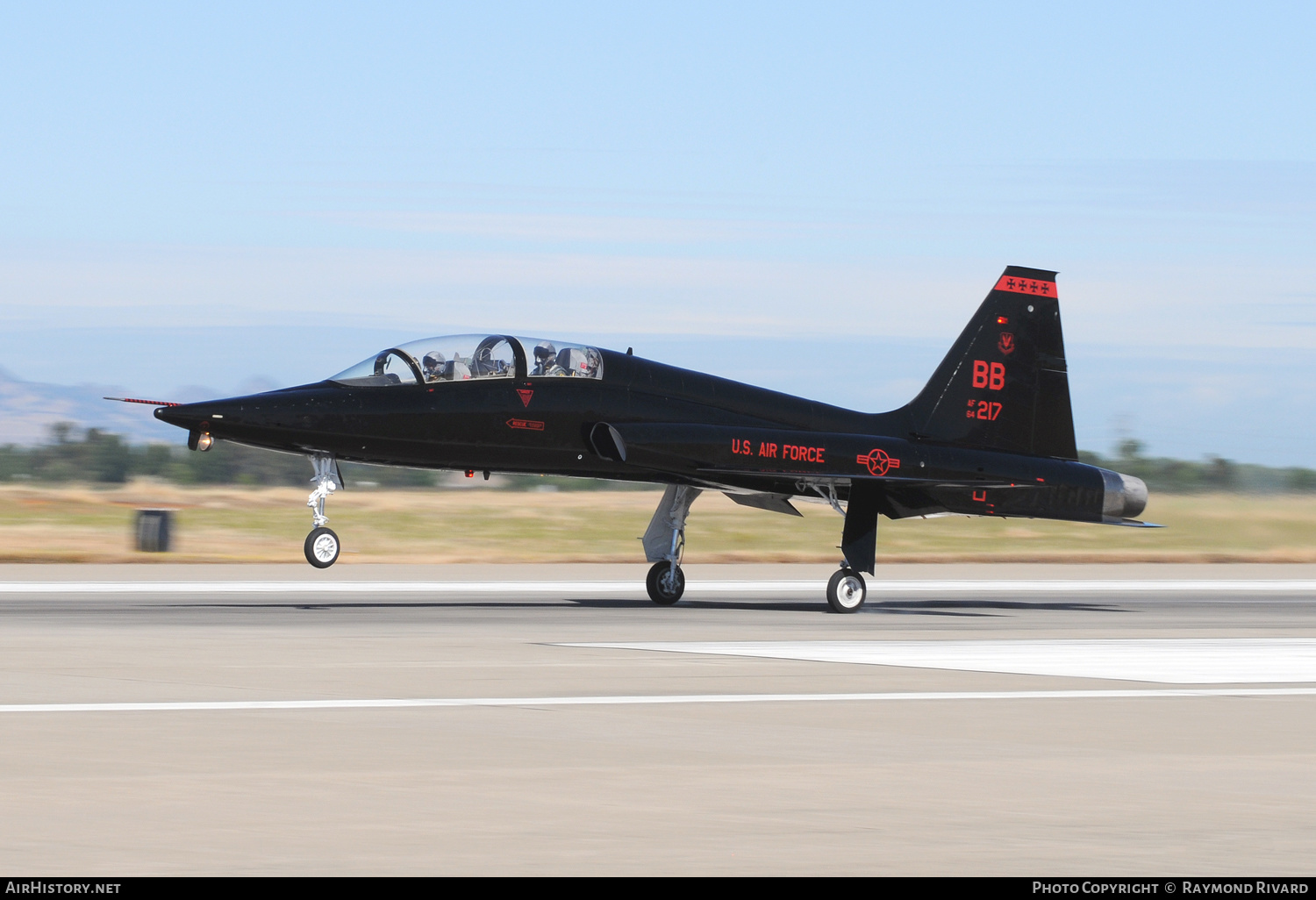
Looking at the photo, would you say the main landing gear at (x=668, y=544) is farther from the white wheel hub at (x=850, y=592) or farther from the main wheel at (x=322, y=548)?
the main wheel at (x=322, y=548)

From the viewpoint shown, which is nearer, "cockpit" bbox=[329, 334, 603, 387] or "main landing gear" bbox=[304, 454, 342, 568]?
"main landing gear" bbox=[304, 454, 342, 568]

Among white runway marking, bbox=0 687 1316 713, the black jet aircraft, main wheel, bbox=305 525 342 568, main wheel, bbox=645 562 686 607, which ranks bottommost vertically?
main wheel, bbox=645 562 686 607

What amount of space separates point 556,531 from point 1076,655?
1201 inches

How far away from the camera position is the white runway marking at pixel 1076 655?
15391 millimetres

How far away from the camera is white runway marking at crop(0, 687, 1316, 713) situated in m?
11.5

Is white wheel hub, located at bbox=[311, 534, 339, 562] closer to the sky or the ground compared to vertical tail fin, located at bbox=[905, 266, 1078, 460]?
closer to the ground

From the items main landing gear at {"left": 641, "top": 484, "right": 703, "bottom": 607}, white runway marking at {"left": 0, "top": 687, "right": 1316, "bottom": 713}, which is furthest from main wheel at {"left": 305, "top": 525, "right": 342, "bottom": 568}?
white runway marking at {"left": 0, "top": 687, "right": 1316, "bottom": 713}

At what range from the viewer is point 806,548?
1810 inches

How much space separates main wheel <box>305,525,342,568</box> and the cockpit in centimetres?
226

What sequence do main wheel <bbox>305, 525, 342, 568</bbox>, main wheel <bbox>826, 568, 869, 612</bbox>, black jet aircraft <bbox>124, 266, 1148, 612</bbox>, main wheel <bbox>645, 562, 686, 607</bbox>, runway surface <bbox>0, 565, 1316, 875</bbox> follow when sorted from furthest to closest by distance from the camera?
main wheel <bbox>645, 562, 686, 607</bbox>, main wheel <bbox>826, 568, 869, 612</bbox>, black jet aircraft <bbox>124, 266, 1148, 612</bbox>, main wheel <bbox>305, 525, 342, 568</bbox>, runway surface <bbox>0, 565, 1316, 875</bbox>

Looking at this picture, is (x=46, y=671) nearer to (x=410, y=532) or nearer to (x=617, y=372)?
(x=617, y=372)

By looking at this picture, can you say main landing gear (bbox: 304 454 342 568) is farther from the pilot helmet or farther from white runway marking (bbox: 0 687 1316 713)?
white runway marking (bbox: 0 687 1316 713)

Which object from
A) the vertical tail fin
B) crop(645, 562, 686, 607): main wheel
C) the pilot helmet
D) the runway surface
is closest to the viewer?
the runway surface

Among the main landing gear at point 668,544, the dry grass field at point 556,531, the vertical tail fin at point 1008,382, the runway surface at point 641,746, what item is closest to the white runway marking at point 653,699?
the runway surface at point 641,746
